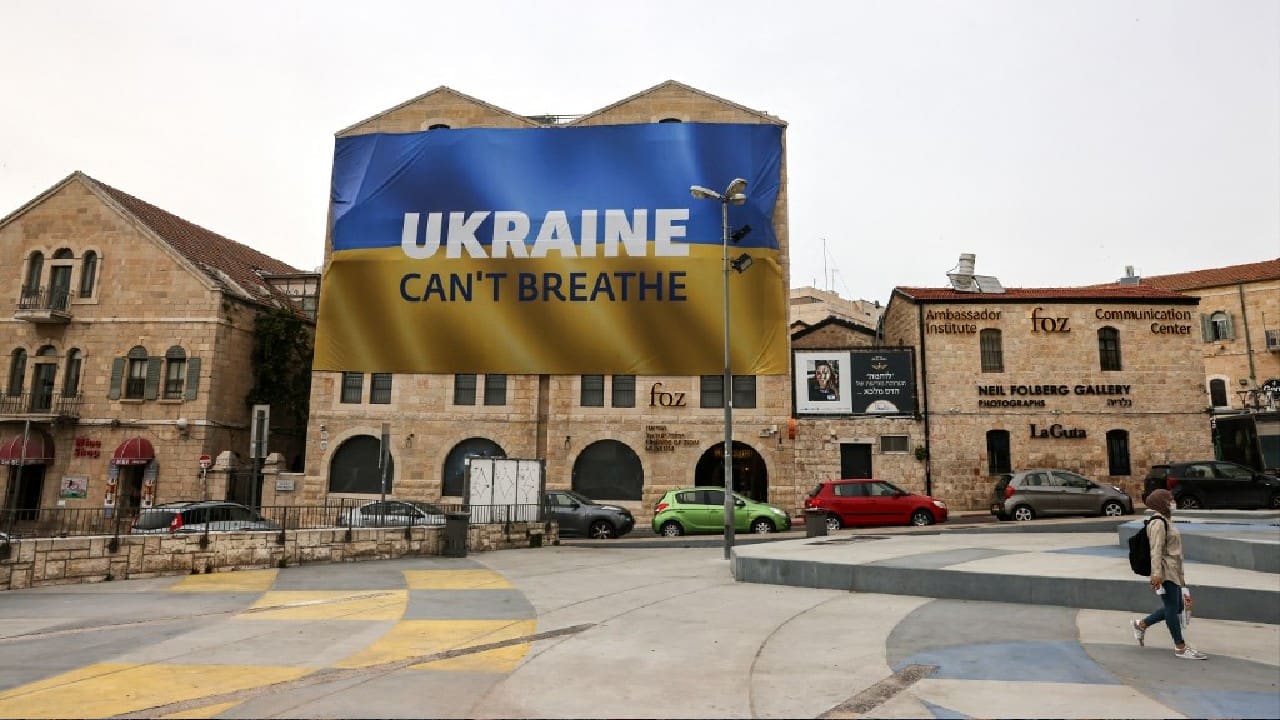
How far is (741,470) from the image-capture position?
31141 mm

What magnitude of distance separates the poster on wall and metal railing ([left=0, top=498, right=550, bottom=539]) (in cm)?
1391

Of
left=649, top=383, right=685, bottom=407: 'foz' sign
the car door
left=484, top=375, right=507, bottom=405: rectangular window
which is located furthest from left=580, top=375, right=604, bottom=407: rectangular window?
the car door

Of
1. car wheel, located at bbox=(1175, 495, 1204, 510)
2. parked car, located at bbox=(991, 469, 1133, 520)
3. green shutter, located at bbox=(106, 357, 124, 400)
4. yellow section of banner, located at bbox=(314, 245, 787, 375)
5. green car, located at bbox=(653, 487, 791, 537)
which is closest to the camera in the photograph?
green car, located at bbox=(653, 487, 791, 537)

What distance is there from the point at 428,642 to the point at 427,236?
2575 centimetres

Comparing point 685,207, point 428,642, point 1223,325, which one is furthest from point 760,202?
point 1223,325

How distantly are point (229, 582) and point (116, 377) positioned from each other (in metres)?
22.9

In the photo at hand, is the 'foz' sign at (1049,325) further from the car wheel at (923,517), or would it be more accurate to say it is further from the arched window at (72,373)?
the arched window at (72,373)

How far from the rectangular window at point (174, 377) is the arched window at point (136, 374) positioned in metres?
0.92

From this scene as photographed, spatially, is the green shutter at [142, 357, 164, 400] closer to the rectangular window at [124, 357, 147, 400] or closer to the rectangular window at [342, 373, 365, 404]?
the rectangular window at [124, 357, 147, 400]

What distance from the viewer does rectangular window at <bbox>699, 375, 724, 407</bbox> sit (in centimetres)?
3030

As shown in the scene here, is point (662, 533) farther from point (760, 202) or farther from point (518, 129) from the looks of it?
point (518, 129)

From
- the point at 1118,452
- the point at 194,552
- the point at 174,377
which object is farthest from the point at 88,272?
the point at 1118,452

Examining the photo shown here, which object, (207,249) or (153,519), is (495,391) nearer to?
(153,519)

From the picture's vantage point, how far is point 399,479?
30516mm
